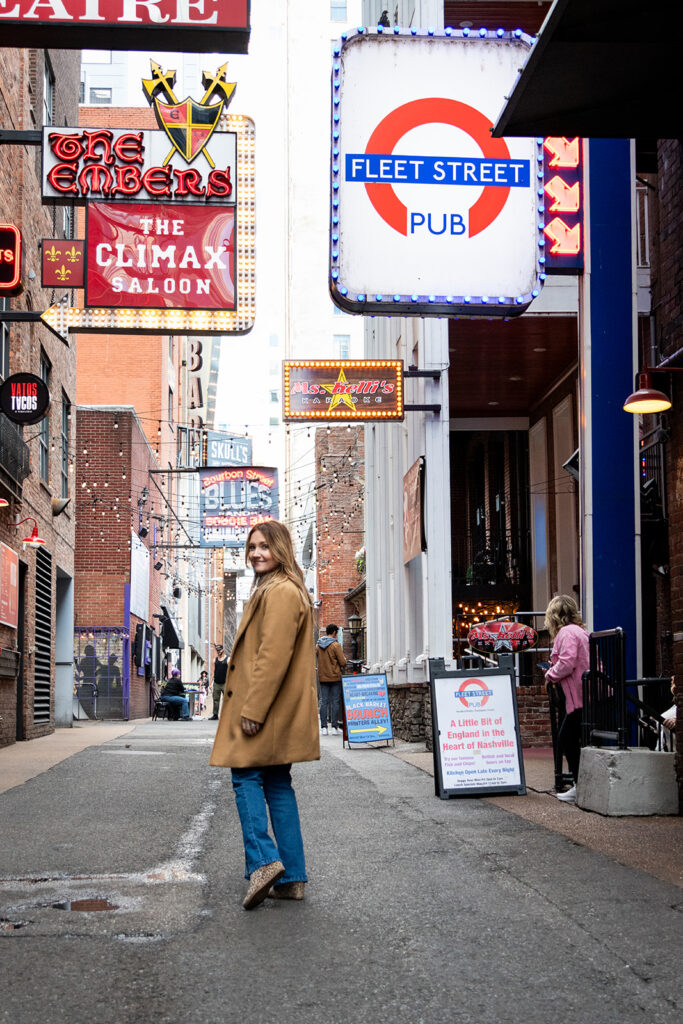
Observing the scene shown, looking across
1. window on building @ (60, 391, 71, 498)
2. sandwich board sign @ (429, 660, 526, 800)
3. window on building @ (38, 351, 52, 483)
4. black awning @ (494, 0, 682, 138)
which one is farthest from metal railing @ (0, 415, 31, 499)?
black awning @ (494, 0, 682, 138)

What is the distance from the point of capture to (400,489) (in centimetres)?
2272

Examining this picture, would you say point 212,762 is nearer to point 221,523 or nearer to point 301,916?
point 301,916

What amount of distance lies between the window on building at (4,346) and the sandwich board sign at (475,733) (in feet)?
32.1

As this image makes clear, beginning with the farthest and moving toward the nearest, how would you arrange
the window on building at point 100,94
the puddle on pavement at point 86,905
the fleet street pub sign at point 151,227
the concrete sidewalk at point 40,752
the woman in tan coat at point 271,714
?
the window on building at point 100,94 → the fleet street pub sign at point 151,227 → the concrete sidewalk at point 40,752 → the woman in tan coat at point 271,714 → the puddle on pavement at point 86,905

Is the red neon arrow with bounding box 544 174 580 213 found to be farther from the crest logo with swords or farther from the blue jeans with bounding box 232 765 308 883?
the blue jeans with bounding box 232 765 308 883

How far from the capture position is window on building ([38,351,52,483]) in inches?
862

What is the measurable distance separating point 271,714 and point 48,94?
776 inches

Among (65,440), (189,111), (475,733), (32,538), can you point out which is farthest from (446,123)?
(65,440)

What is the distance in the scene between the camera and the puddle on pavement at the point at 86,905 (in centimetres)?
567

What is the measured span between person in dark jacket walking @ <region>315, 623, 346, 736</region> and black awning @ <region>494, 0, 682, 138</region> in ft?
48.9

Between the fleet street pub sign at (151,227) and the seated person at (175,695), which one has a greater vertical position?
the fleet street pub sign at (151,227)

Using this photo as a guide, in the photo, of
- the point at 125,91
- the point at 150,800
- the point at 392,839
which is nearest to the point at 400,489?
the point at 150,800

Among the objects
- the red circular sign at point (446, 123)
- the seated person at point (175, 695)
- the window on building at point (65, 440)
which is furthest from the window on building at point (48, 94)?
the seated person at point (175, 695)

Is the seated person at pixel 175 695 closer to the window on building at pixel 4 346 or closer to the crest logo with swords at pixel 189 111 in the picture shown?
the window on building at pixel 4 346
